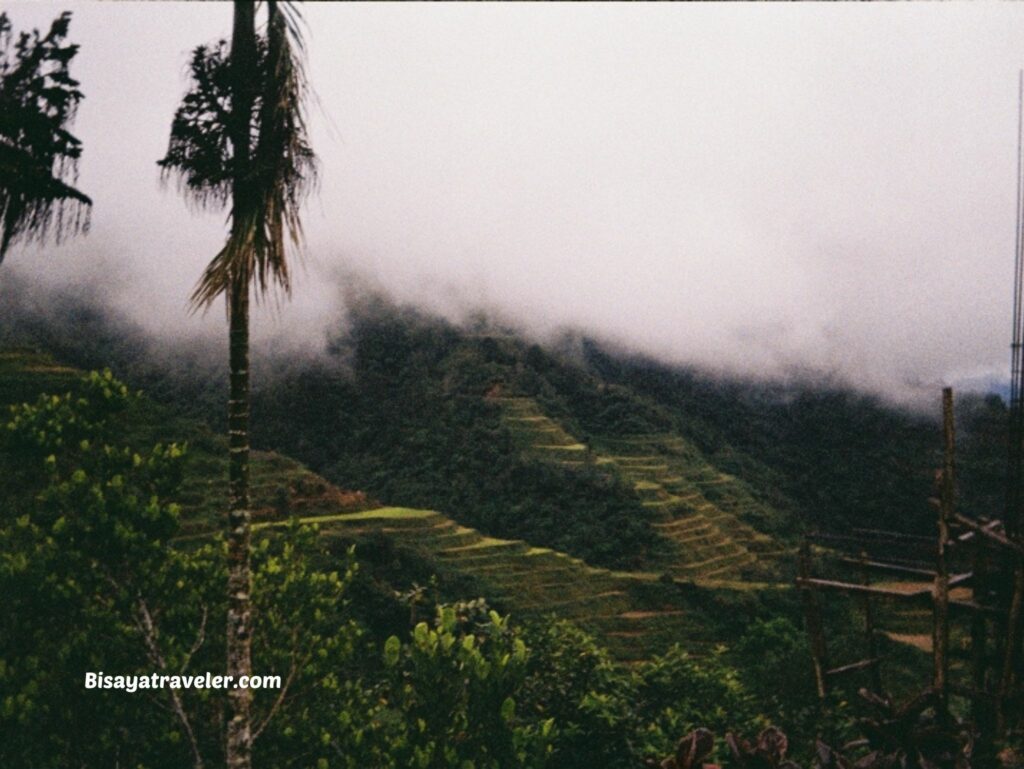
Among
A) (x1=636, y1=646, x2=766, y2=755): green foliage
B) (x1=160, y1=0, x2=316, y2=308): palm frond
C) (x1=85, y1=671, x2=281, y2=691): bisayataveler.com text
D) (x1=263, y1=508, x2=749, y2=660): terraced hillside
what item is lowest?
(x1=263, y1=508, x2=749, y2=660): terraced hillside

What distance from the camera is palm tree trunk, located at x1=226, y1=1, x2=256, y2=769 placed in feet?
15.6

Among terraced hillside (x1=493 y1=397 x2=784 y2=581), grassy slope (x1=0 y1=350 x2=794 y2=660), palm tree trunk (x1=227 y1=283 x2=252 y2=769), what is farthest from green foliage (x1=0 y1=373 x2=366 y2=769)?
terraced hillside (x1=493 y1=397 x2=784 y2=581)

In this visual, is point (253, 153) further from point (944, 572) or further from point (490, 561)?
point (490, 561)

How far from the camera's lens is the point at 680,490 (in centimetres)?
3834

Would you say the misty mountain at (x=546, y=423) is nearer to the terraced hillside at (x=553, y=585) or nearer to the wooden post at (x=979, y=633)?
the terraced hillside at (x=553, y=585)

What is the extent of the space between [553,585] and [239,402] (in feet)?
81.4

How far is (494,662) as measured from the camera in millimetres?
5352

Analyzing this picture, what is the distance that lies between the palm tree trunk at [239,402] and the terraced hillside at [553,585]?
1916 centimetres

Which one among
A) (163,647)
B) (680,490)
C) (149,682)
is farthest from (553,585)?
(149,682)

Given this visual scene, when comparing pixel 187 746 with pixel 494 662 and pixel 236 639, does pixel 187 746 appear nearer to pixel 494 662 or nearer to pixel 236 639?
pixel 236 639

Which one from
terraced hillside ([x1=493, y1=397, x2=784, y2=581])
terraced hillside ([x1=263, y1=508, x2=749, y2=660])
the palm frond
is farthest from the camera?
terraced hillside ([x1=493, y1=397, x2=784, y2=581])

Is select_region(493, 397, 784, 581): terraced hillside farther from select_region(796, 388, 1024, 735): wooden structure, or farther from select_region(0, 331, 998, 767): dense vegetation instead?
select_region(796, 388, 1024, 735): wooden structure

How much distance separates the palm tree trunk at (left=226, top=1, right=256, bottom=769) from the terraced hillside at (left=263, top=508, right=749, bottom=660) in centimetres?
1916

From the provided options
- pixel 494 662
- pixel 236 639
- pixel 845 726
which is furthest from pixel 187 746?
pixel 845 726
